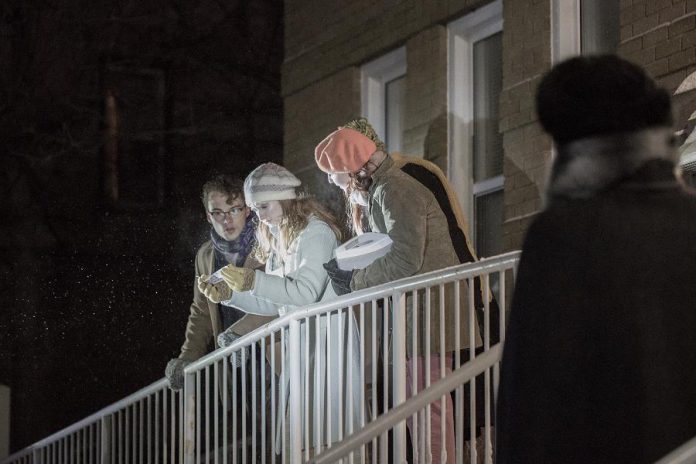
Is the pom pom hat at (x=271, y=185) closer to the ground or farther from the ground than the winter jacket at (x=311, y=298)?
farther from the ground

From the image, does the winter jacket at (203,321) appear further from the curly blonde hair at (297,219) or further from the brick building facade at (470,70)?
the brick building facade at (470,70)

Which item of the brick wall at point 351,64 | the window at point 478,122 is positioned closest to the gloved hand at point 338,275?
the window at point 478,122

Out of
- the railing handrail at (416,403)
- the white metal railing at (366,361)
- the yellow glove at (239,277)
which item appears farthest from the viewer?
the yellow glove at (239,277)

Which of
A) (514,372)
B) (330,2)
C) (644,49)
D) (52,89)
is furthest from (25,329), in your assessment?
(514,372)

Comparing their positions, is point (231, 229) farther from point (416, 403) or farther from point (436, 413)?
point (416, 403)

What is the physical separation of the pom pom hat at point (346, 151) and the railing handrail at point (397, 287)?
0.68 metres

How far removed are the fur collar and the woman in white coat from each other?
11.1 feet

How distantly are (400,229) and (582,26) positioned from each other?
3.26 metres

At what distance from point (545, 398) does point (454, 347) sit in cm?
319

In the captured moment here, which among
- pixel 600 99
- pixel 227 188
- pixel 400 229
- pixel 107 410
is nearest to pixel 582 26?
pixel 227 188

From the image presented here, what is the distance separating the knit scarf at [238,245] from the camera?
815cm

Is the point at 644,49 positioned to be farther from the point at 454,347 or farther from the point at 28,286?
the point at 28,286

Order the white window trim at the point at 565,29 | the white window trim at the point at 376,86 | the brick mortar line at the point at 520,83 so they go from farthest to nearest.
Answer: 1. the white window trim at the point at 376,86
2. the brick mortar line at the point at 520,83
3. the white window trim at the point at 565,29

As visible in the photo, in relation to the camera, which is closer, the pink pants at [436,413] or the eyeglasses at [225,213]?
the pink pants at [436,413]
